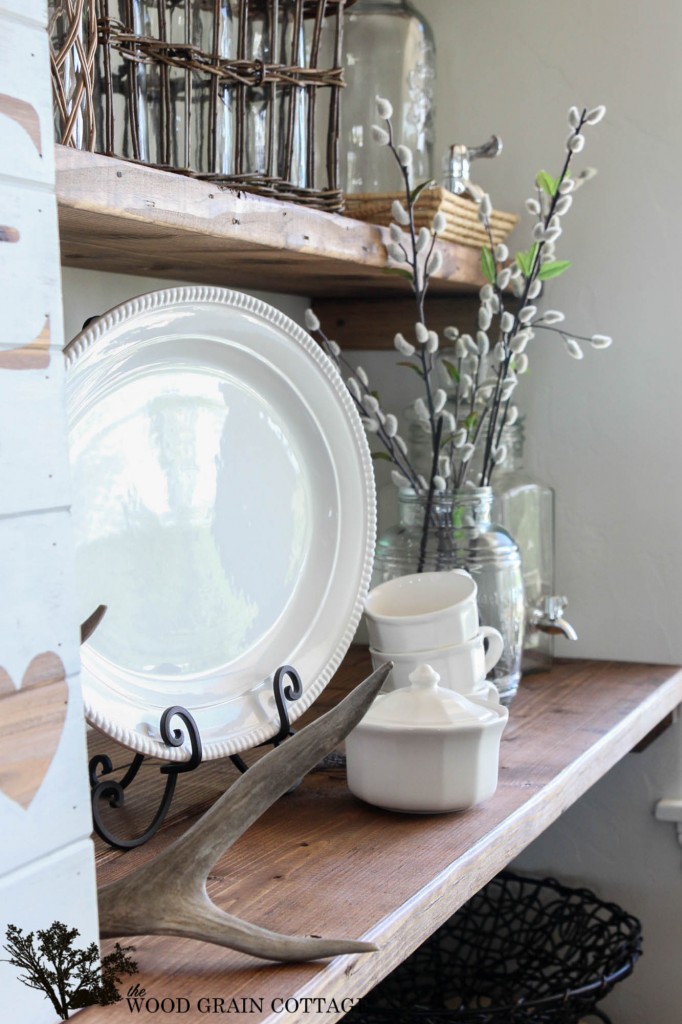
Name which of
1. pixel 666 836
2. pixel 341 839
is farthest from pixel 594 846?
pixel 341 839

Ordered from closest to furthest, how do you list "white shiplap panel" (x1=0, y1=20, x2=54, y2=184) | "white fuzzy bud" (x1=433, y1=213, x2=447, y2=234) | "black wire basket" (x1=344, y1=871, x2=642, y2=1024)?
"white shiplap panel" (x1=0, y1=20, x2=54, y2=184)
"white fuzzy bud" (x1=433, y1=213, x2=447, y2=234)
"black wire basket" (x1=344, y1=871, x2=642, y2=1024)

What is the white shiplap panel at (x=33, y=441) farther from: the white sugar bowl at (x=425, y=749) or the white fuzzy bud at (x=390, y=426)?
the white fuzzy bud at (x=390, y=426)

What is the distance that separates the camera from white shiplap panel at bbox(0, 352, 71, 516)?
0.57 m

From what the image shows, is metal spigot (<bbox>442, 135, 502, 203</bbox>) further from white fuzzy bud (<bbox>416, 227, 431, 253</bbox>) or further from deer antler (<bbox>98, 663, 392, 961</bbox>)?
deer antler (<bbox>98, 663, 392, 961</bbox>)

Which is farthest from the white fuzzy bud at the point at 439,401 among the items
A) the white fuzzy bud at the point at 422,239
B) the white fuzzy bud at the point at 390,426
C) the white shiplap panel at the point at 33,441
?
the white shiplap panel at the point at 33,441

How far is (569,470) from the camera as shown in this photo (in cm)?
152

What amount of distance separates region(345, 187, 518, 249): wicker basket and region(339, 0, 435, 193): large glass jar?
0.27ft

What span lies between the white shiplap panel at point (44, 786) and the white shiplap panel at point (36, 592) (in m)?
0.02

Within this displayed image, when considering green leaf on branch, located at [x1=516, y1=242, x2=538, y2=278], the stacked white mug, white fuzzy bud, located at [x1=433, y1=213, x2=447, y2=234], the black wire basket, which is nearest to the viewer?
the stacked white mug

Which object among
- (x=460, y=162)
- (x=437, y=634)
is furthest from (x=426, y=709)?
(x=460, y=162)

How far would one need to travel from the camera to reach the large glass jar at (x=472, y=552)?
4.00 feet

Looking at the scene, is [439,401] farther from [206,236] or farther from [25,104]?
[25,104]

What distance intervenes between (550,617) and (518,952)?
17.8 inches

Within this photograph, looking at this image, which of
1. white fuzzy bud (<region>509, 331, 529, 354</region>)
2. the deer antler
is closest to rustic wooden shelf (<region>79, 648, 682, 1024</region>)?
the deer antler
